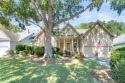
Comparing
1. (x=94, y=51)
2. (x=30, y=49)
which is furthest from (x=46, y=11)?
(x=94, y=51)

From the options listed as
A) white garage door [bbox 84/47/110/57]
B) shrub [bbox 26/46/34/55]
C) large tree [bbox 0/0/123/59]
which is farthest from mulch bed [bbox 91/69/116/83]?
shrub [bbox 26/46/34/55]

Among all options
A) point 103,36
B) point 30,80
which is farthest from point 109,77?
point 103,36

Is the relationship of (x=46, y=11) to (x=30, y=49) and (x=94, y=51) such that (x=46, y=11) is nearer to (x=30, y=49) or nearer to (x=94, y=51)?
(x=30, y=49)

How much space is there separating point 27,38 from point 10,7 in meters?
18.7

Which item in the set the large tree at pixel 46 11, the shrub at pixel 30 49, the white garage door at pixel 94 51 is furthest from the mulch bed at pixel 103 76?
the shrub at pixel 30 49

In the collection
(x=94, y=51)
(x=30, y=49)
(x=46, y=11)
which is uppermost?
(x=46, y=11)

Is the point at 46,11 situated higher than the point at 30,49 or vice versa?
the point at 46,11

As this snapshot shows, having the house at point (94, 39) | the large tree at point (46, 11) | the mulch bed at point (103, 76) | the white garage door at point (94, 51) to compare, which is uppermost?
the large tree at point (46, 11)

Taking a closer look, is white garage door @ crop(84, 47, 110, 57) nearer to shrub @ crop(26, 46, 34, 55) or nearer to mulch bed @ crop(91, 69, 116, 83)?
shrub @ crop(26, 46, 34, 55)

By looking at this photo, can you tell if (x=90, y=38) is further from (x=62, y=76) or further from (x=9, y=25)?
(x=62, y=76)

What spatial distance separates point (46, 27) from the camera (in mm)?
19578

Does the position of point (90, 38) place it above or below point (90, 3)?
below

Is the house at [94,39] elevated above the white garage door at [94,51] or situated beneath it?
elevated above

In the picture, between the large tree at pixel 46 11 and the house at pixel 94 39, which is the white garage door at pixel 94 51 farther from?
the large tree at pixel 46 11
